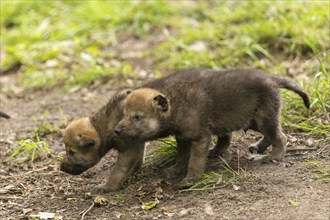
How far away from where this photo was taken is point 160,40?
10500 millimetres

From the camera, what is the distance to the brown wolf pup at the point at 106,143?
5.86 metres

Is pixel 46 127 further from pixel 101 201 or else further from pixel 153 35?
pixel 153 35

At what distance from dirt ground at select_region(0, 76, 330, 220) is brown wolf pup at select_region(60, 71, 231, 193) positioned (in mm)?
169

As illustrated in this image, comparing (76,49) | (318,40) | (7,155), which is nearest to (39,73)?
→ (76,49)

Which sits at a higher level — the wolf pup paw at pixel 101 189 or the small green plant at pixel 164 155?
the small green plant at pixel 164 155

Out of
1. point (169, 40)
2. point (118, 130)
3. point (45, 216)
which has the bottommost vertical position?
point (45, 216)

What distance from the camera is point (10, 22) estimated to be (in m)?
12.5

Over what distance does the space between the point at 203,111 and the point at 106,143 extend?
0.99 meters

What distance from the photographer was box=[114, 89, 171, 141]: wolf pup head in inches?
221

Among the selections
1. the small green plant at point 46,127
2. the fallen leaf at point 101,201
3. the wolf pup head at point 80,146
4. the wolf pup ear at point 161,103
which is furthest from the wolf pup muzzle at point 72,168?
the small green plant at point 46,127

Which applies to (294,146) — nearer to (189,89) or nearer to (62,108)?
(189,89)

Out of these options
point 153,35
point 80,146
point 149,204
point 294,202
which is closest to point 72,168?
point 80,146

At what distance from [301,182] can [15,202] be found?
8.52 ft

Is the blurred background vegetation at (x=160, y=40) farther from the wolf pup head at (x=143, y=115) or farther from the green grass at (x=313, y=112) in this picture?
the wolf pup head at (x=143, y=115)
